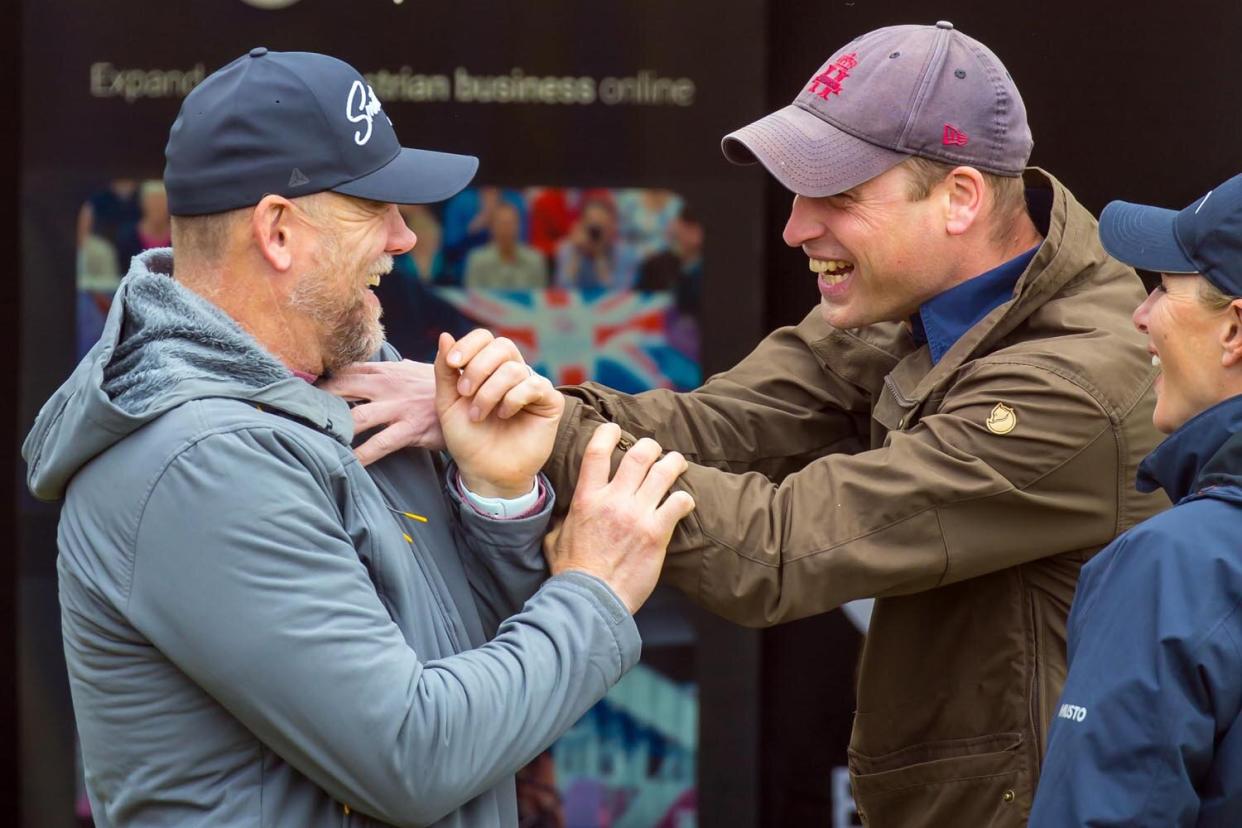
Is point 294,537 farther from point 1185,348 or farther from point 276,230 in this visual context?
point 1185,348

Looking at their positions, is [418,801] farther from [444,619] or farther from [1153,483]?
[1153,483]

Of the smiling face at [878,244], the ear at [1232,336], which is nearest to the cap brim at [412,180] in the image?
the smiling face at [878,244]

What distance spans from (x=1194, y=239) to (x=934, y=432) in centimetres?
48

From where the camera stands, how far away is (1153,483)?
6.97 ft

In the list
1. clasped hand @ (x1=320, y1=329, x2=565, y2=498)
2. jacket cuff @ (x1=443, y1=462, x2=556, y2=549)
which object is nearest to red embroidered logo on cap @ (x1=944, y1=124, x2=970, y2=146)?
clasped hand @ (x1=320, y1=329, x2=565, y2=498)

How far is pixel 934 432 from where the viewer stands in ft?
7.73

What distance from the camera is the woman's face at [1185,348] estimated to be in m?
2.05

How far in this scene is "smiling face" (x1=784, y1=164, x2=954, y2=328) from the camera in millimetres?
2516

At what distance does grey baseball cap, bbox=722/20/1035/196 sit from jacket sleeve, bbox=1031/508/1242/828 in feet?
2.74

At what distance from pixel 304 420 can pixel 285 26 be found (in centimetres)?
221

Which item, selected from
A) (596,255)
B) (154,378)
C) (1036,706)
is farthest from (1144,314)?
(596,255)

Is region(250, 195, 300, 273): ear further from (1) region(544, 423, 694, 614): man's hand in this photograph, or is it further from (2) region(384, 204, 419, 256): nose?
(1) region(544, 423, 694, 614): man's hand

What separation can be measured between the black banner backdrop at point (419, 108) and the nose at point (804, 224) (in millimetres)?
1488

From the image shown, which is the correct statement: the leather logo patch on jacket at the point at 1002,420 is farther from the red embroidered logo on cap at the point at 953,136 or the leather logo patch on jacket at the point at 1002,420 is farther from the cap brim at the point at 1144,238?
the red embroidered logo on cap at the point at 953,136
